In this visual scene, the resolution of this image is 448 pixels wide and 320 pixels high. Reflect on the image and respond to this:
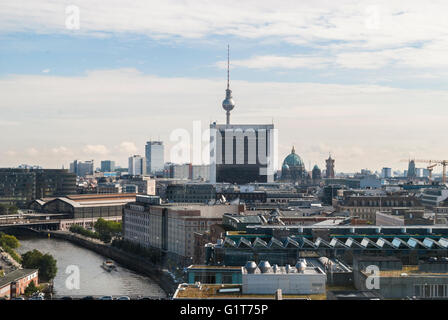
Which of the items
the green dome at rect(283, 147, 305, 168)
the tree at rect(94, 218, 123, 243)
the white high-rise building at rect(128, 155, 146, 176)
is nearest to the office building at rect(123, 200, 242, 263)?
the tree at rect(94, 218, 123, 243)

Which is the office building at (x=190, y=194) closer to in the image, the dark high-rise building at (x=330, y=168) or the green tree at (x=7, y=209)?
the green tree at (x=7, y=209)

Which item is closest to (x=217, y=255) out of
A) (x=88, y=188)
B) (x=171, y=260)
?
(x=171, y=260)

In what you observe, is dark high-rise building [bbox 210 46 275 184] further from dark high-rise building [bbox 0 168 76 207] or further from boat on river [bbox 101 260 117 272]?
boat on river [bbox 101 260 117 272]

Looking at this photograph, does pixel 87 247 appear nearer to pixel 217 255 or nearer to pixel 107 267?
pixel 107 267

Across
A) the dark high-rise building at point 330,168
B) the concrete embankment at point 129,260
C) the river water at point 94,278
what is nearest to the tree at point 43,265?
the river water at point 94,278

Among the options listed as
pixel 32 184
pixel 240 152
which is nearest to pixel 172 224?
pixel 32 184

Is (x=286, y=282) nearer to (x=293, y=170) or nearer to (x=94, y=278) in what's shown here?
(x=94, y=278)

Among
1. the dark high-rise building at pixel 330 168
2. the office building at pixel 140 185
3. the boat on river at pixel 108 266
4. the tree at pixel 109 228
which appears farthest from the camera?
the dark high-rise building at pixel 330 168
